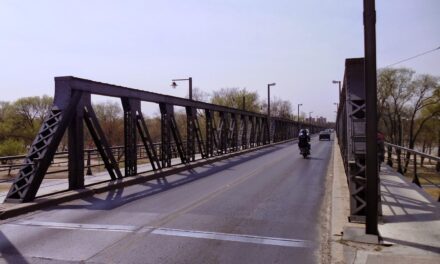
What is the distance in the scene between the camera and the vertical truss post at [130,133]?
54.6ft

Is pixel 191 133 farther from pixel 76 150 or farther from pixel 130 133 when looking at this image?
pixel 76 150

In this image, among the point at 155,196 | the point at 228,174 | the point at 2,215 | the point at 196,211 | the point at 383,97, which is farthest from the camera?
the point at 383,97

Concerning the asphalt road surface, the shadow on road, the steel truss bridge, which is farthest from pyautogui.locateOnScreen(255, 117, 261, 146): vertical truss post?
the shadow on road

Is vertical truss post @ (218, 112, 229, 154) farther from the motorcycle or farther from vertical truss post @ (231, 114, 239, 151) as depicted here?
the motorcycle

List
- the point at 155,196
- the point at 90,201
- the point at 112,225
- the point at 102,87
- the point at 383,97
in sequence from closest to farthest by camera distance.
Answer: the point at 112,225
the point at 90,201
the point at 155,196
the point at 102,87
the point at 383,97

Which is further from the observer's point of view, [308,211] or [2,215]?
[308,211]

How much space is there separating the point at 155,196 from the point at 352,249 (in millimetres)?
7046

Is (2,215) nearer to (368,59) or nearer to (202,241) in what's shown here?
(202,241)

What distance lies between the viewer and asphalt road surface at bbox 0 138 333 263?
662 centimetres

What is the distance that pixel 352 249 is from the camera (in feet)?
21.7

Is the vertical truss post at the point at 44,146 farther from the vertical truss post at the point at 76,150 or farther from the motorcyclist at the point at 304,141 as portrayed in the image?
the motorcyclist at the point at 304,141

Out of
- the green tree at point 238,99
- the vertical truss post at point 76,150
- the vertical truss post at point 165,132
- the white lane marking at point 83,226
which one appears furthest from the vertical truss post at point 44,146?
the green tree at point 238,99

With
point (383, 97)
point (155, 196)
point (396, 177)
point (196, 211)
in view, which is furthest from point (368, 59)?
point (383, 97)

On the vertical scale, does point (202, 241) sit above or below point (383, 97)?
below
